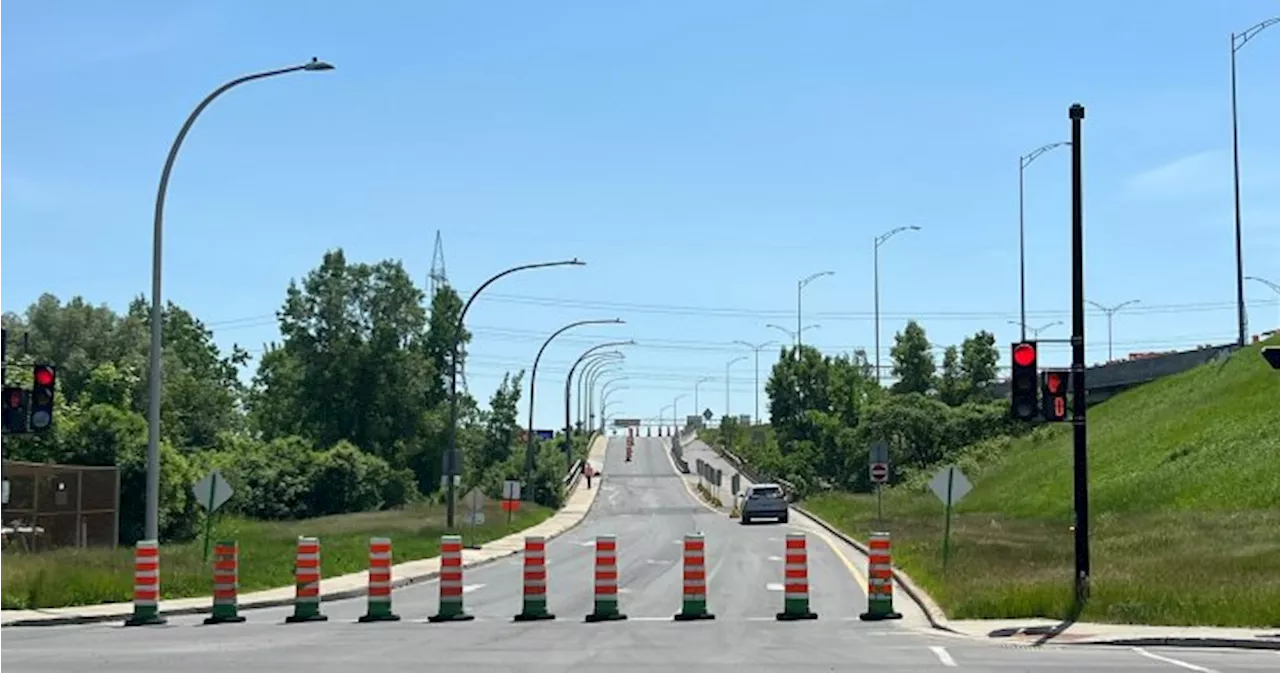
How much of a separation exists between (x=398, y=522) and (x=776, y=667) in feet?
162

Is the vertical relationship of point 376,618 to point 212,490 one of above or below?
below

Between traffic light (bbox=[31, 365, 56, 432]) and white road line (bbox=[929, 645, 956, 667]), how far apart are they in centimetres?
1405

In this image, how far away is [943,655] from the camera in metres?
18.4

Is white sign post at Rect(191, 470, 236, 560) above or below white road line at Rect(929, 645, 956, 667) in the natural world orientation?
above

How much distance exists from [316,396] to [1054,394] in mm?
100109

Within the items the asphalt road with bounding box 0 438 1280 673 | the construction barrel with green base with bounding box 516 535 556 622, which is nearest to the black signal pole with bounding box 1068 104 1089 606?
the asphalt road with bounding box 0 438 1280 673

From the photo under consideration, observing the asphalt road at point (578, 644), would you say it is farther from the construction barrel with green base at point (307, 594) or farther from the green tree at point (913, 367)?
the green tree at point (913, 367)

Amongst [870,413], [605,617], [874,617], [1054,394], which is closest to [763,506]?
[870,413]

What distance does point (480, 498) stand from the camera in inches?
1912

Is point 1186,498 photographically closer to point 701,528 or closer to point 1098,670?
point 701,528

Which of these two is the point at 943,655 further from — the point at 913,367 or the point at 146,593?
the point at 913,367

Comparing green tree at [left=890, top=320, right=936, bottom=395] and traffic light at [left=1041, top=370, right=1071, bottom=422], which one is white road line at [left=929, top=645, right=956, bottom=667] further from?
green tree at [left=890, top=320, right=936, bottom=395]

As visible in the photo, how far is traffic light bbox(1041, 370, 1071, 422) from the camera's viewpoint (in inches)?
937

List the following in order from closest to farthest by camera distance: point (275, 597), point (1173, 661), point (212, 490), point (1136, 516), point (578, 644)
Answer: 1. point (1173, 661)
2. point (578, 644)
3. point (212, 490)
4. point (275, 597)
5. point (1136, 516)
